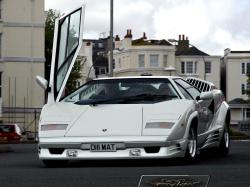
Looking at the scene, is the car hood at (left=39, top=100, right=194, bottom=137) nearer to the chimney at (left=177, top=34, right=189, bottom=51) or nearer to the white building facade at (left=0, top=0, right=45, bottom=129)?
the white building facade at (left=0, top=0, right=45, bottom=129)

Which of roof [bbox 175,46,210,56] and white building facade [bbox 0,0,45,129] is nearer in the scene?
white building facade [bbox 0,0,45,129]

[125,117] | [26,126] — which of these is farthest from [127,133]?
[26,126]

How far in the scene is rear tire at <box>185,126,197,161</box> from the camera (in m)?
11.3

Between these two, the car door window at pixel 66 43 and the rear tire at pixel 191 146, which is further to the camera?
the car door window at pixel 66 43

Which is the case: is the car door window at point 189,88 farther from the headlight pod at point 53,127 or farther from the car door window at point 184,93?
the headlight pod at point 53,127

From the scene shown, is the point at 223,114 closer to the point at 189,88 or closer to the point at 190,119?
the point at 189,88

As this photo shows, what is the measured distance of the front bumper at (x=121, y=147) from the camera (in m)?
10.6

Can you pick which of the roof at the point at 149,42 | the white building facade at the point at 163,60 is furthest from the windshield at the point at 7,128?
the roof at the point at 149,42

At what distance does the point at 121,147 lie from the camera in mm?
10680

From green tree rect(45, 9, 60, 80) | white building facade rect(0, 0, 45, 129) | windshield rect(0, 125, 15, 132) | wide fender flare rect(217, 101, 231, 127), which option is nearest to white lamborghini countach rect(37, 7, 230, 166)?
wide fender flare rect(217, 101, 231, 127)

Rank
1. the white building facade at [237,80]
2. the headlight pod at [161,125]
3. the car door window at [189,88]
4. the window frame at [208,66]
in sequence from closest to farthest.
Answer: the headlight pod at [161,125]
the car door window at [189,88]
the white building facade at [237,80]
the window frame at [208,66]

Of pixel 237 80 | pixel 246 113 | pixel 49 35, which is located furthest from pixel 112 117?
pixel 246 113

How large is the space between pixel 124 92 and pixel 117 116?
2.68 ft

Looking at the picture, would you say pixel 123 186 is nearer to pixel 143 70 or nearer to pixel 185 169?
pixel 185 169
